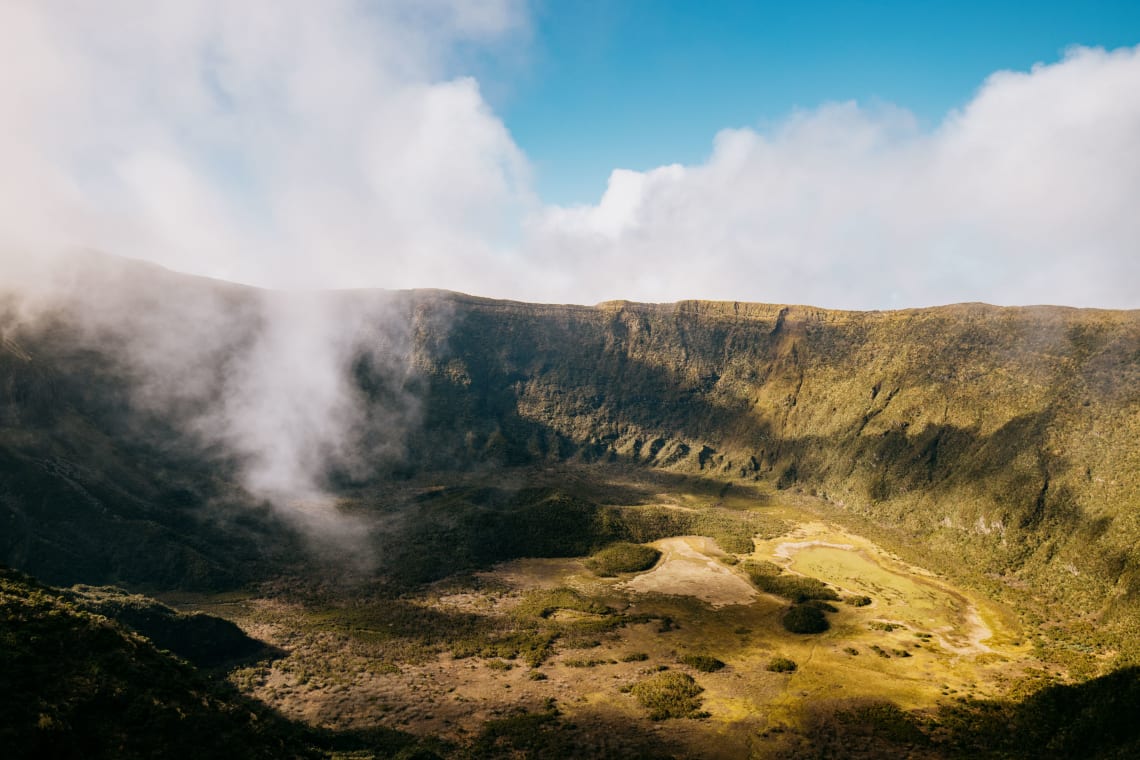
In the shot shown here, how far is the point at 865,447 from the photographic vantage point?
521 ft

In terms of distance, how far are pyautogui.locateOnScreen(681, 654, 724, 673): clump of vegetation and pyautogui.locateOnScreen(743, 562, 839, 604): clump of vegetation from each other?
97.8 ft

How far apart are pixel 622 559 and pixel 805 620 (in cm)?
3766

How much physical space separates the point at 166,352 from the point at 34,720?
469 ft

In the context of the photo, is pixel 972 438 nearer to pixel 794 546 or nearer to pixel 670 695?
pixel 794 546

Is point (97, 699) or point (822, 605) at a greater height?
point (97, 699)

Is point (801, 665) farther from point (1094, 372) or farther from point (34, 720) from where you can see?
point (1094, 372)

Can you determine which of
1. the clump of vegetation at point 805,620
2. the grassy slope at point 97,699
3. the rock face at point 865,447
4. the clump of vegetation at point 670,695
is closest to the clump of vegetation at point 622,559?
the clump of vegetation at point 805,620

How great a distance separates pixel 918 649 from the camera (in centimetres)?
7831

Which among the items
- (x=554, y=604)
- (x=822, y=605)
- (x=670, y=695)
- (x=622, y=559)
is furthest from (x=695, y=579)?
(x=670, y=695)

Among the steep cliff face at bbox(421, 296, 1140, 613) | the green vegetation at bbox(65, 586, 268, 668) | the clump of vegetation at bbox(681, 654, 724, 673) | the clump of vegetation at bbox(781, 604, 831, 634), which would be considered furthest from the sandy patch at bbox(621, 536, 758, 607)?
the green vegetation at bbox(65, 586, 268, 668)

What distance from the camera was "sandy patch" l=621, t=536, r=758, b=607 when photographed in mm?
99375

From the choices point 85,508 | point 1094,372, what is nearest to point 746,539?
point 1094,372

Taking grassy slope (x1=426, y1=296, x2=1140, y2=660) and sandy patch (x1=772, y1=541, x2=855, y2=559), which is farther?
sandy patch (x1=772, y1=541, x2=855, y2=559)

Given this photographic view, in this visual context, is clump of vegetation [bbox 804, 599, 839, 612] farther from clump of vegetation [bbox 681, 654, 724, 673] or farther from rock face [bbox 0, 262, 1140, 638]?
rock face [bbox 0, 262, 1140, 638]
